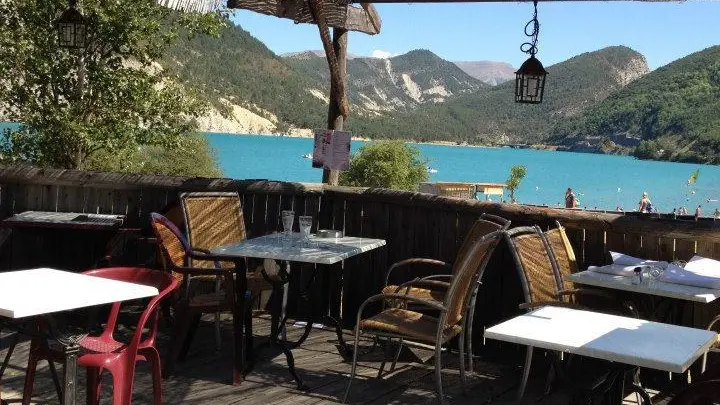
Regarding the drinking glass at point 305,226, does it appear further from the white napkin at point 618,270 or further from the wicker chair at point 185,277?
the white napkin at point 618,270

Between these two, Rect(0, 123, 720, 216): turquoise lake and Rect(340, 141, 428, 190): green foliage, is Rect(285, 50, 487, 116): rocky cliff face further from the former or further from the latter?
Rect(340, 141, 428, 190): green foliage

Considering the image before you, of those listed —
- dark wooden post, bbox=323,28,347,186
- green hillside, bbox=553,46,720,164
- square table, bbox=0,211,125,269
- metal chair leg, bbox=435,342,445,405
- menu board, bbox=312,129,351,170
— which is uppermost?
green hillside, bbox=553,46,720,164

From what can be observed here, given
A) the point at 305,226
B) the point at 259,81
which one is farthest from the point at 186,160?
the point at 259,81

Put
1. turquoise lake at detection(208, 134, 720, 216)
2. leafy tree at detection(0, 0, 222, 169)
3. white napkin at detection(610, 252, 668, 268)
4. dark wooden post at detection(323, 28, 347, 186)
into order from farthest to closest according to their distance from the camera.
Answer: turquoise lake at detection(208, 134, 720, 216)
leafy tree at detection(0, 0, 222, 169)
dark wooden post at detection(323, 28, 347, 186)
white napkin at detection(610, 252, 668, 268)

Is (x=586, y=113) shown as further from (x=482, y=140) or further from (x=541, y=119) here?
(x=482, y=140)

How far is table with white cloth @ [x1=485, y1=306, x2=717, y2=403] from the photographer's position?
2.38 metres

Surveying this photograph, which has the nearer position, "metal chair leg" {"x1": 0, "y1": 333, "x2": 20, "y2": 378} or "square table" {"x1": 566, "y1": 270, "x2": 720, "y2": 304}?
"metal chair leg" {"x1": 0, "y1": 333, "x2": 20, "y2": 378}

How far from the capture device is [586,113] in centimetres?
9938

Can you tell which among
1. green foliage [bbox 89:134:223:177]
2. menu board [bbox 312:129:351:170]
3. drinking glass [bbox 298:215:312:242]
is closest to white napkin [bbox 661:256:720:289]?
drinking glass [bbox 298:215:312:242]

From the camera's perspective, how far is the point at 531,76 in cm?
560

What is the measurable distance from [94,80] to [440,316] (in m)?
7.86

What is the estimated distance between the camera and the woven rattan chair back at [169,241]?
165 inches

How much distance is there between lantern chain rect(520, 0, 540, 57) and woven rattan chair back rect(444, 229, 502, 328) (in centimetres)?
213

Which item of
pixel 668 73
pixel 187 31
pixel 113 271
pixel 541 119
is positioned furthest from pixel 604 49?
pixel 113 271
